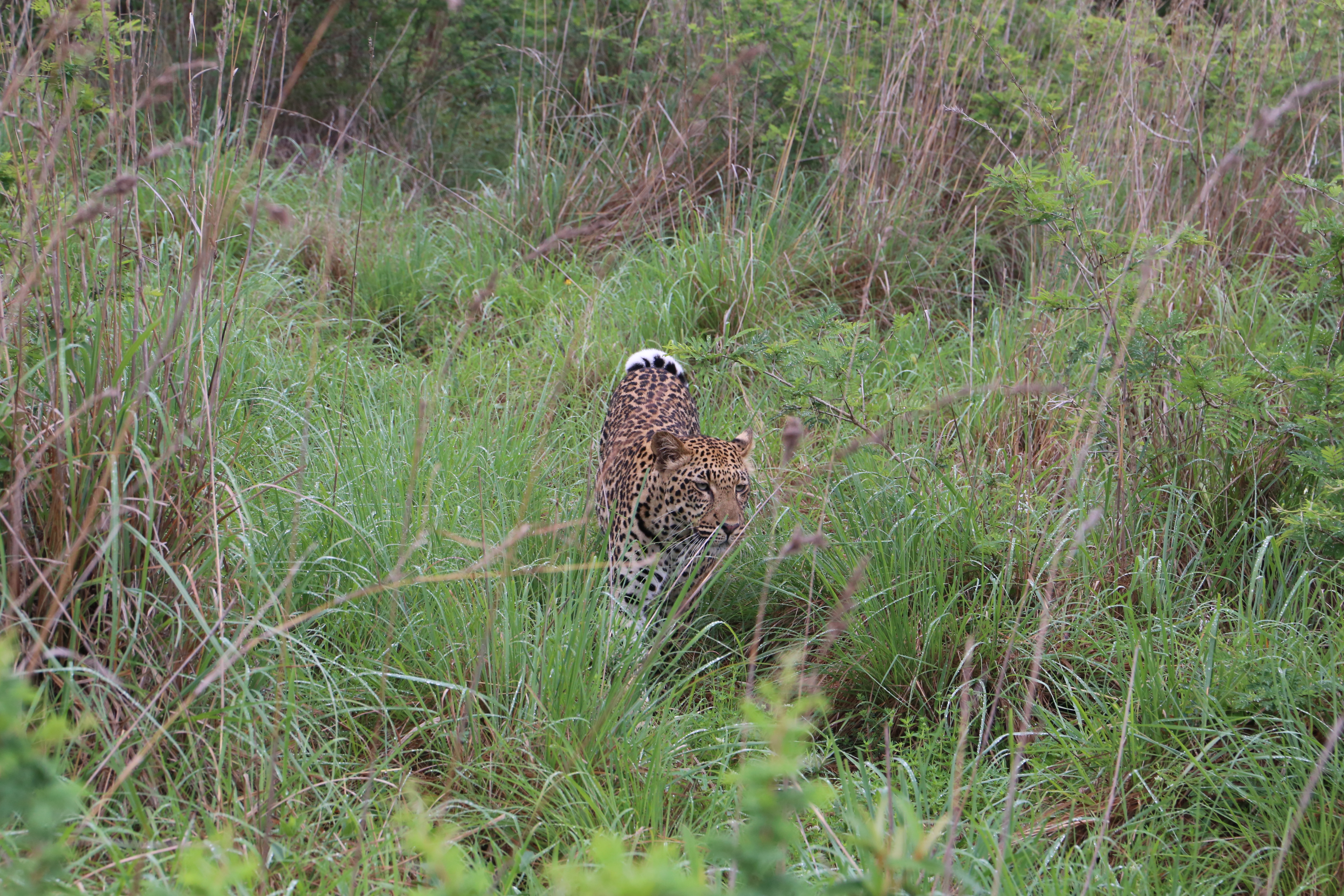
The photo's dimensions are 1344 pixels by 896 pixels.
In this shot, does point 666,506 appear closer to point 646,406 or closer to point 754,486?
point 754,486

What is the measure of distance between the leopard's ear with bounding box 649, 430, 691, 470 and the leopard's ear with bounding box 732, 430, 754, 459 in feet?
0.67

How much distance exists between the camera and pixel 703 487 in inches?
164

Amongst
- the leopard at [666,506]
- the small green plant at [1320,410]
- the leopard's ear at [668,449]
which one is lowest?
the leopard at [666,506]

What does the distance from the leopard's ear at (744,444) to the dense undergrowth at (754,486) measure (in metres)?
0.18

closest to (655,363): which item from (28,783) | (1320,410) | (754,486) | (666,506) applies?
(754,486)

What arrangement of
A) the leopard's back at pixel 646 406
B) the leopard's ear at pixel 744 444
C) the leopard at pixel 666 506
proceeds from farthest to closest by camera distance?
1. the leopard's back at pixel 646 406
2. the leopard's ear at pixel 744 444
3. the leopard at pixel 666 506

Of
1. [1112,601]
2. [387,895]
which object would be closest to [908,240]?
[1112,601]

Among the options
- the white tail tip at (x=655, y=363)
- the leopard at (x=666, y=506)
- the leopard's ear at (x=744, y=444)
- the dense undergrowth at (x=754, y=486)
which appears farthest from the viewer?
the white tail tip at (x=655, y=363)

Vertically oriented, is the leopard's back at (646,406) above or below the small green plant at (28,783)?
below

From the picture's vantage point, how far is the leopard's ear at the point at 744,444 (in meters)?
4.28

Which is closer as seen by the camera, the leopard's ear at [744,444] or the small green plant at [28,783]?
the small green plant at [28,783]

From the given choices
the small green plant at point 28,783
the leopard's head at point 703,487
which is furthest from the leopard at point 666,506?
the small green plant at point 28,783

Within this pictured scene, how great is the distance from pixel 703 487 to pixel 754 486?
0.36 meters

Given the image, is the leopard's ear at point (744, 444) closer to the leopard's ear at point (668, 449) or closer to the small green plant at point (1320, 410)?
the leopard's ear at point (668, 449)
